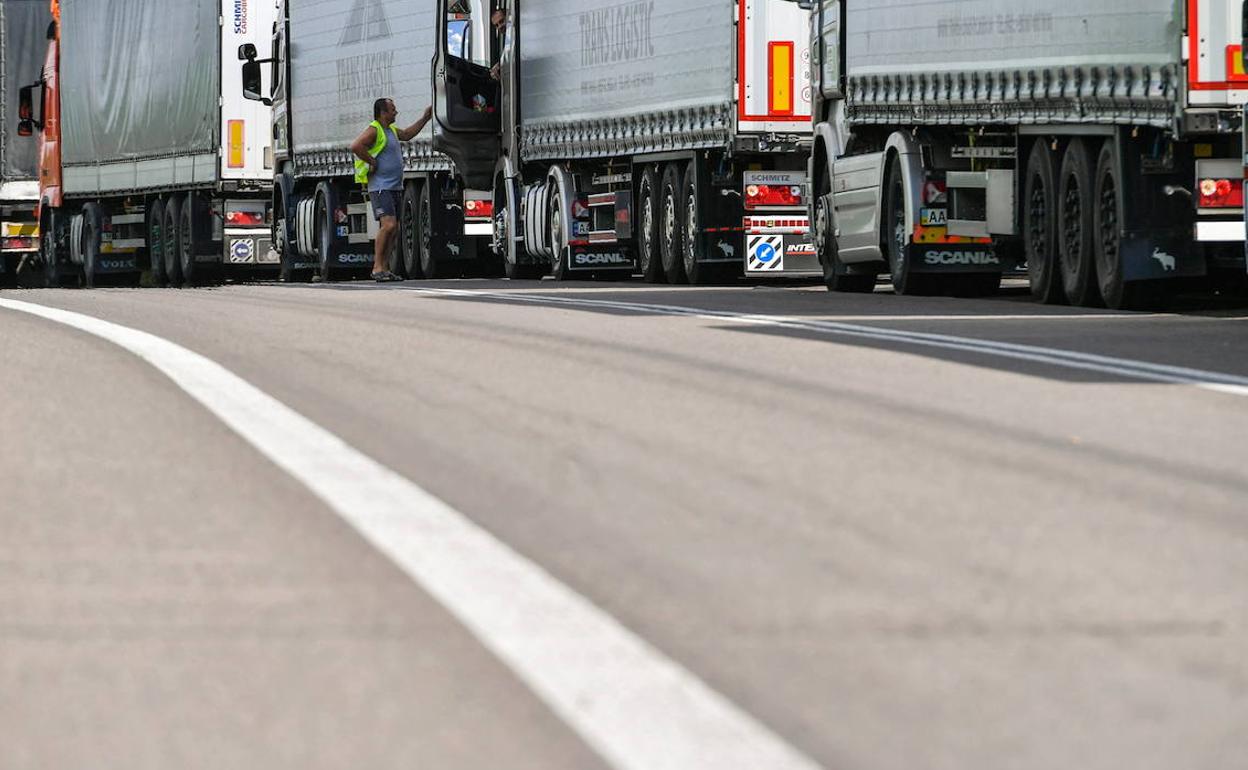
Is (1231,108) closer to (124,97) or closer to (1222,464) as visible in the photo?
(1222,464)

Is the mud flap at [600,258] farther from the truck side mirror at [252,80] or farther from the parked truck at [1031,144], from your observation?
the truck side mirror at [252,80]

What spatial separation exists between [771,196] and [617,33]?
3.31 metres

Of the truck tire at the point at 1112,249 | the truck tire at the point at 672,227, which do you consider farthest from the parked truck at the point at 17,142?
the truck tire at the point at 1112,249

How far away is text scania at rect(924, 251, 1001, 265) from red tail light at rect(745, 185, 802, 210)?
3.64 metres

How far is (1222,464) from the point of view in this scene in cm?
802

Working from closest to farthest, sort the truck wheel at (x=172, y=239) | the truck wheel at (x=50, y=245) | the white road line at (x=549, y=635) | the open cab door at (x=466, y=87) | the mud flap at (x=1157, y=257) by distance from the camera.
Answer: the white road line at (x=549, y=635)
the mud flap at (x=1157, y=257)
the open cab door at (x=466, y=87)
the truck wheel at (x=172, y=239)
the truck wheel at (x=50, y=245)

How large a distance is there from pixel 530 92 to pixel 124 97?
1336 centimetres

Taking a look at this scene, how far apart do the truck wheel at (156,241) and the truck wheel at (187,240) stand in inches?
50.6

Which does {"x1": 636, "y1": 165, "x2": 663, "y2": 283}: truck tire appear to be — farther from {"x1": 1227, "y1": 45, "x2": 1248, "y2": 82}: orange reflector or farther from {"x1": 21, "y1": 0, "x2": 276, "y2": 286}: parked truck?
{"x1": 21, "y1": 0, "x2": 276, "y2": 286}: parked truck

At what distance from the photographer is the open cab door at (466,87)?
3027 centimetres

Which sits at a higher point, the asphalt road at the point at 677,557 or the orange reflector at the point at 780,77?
the orange reflector at the point at 780,77

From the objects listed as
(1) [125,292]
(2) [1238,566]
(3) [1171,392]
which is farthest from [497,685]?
(1) [125,292]

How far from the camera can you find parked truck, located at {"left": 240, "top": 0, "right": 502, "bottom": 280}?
3206 centimetres

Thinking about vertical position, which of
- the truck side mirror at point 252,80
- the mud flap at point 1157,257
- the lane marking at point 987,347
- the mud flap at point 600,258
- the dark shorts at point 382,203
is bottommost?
the lane marking at point 987,347
